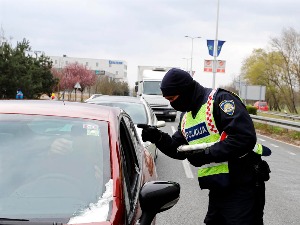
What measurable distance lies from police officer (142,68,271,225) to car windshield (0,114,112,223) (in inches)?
25.6

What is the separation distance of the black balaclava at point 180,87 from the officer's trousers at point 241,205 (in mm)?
651

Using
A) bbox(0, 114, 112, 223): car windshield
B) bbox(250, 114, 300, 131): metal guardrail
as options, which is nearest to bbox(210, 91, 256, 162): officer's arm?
bbox(0, 114, 112, 223): car windshield

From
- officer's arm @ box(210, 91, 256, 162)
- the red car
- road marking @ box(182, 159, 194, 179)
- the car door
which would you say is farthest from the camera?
road marking @ box(182, 159, 194, 179)

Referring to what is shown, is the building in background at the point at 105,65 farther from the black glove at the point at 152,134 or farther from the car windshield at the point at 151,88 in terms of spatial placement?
the black glove at the point at 152,134

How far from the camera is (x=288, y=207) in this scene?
6.83m

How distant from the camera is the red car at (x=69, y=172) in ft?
8.18

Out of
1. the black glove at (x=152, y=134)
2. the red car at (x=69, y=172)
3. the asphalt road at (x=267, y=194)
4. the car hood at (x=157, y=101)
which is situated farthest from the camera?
the car hood at (x=157, y=101)

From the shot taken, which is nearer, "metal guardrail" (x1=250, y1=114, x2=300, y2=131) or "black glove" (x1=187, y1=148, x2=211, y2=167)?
"black glove" (x1=187, y1=148, x2=211, y2=167)

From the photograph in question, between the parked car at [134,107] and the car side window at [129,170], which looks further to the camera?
the parked car at [134,107]

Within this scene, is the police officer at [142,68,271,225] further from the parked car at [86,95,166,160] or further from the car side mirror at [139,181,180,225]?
the parked car at [86,95,166,160]

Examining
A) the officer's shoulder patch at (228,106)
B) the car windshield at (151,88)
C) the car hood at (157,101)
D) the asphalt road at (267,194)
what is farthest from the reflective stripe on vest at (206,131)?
the car windshield at (151,88)

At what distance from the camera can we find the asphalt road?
6.09 metres

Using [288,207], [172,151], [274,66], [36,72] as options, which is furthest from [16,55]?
[274,66]

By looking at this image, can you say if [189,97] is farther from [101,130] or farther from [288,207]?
[288,207]
